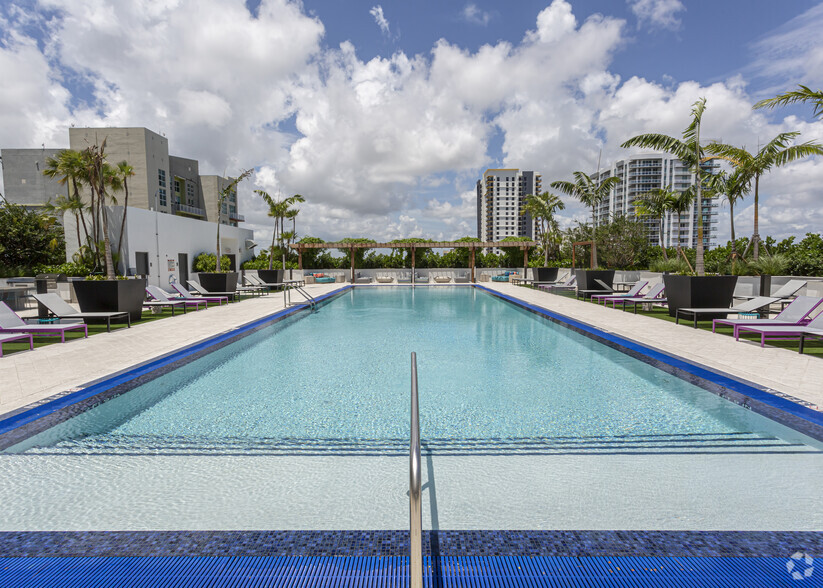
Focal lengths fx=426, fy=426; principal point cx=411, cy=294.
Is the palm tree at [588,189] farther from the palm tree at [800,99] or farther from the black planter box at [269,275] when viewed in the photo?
the black planter box at [269,275]

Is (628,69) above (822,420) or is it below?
above

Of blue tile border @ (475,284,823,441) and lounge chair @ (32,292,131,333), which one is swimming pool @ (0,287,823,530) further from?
lounge chair @ (32,292,131,333)

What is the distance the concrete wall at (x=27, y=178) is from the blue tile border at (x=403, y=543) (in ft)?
173

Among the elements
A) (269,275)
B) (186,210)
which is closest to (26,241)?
(269,275)

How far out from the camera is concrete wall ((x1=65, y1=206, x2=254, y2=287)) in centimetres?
1759

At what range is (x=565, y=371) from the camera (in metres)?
5.90

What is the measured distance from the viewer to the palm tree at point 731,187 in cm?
1661

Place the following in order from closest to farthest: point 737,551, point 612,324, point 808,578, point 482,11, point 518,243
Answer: point 808,578
point 737,551
point 612,324
point 482,11
point 518,243

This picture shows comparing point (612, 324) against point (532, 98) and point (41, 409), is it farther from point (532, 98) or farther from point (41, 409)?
point (532, 98)

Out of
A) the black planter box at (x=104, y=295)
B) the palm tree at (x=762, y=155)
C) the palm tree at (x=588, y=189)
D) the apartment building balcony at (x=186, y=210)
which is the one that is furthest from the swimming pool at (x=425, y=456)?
the apartment building balcony at (x=186, y=210)

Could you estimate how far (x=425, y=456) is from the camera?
10.9 ft

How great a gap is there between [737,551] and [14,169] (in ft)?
194

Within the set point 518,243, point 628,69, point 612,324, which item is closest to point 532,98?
point 628,69

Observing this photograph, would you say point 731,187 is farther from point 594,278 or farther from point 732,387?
point 732,387
